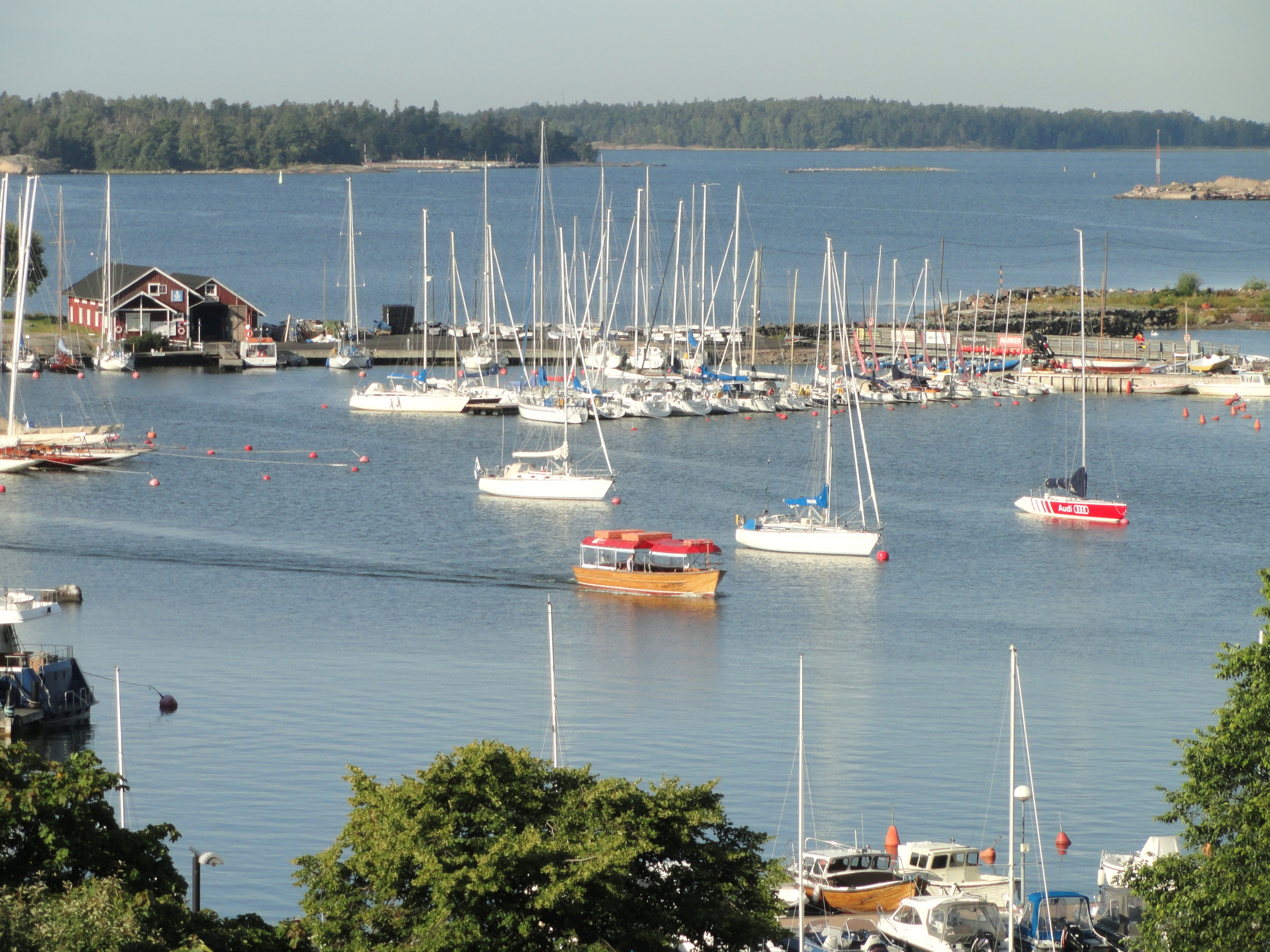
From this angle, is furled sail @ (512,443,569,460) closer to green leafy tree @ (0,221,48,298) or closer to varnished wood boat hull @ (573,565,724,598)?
varnished wood boat hull @ (573,565,724,598)

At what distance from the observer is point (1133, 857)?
25312 millimetres

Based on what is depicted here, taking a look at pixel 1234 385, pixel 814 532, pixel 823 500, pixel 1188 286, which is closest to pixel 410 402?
pixel 823 500

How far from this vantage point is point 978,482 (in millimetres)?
61438

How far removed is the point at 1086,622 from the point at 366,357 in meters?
51.7

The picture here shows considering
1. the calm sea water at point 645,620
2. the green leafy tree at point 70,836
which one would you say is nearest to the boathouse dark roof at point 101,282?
the calm sea water at point 645,620

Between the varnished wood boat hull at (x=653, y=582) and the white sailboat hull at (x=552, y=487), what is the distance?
37.1 ft

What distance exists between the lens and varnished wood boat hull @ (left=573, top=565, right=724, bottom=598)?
44750 millimetres

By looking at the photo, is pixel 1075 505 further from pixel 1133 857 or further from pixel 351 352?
pixel 351 352

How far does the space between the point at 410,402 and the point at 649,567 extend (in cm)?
3203

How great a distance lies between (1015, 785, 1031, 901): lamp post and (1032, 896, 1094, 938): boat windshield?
50 centimetres

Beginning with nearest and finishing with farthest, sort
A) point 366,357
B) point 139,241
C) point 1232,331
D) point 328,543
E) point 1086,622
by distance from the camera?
point 1086,622
point 328,543
point 366,357
point 1232,331
point 139,241

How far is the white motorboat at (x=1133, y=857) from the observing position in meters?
25.3

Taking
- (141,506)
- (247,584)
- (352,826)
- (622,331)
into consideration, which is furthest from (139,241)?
(352,826)

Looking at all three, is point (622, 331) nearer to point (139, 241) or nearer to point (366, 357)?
point (366, 357)
